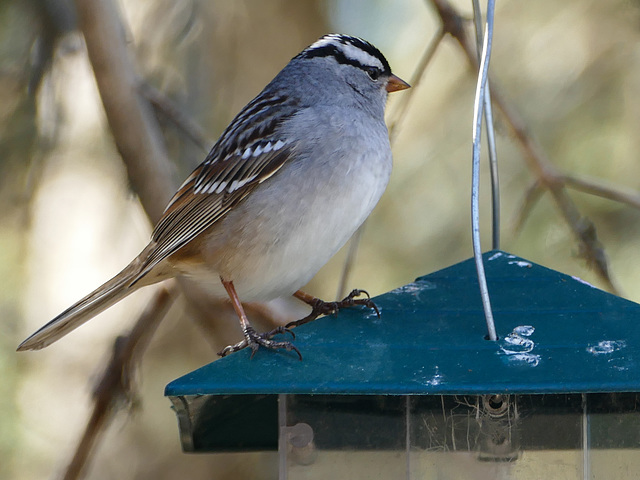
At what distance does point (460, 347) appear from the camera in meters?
1.68

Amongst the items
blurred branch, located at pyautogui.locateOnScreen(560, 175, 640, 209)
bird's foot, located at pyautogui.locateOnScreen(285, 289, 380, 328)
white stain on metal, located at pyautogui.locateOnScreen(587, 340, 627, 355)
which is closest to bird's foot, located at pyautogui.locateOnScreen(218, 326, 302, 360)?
bird's foot, located at pyautogui.locateOnScreen(285, 289, 380, 328)

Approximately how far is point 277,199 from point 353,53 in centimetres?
69

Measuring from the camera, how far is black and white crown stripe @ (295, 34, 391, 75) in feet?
9.40

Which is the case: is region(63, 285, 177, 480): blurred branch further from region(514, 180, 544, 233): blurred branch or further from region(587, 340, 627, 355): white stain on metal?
region(587, 340, 627, 355): white stain on metal

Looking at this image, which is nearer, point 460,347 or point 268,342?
point 460,347

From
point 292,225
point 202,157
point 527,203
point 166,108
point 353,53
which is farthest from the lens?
point 202,157

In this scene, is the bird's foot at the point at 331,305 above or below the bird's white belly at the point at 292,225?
below

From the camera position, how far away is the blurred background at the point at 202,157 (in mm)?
3701

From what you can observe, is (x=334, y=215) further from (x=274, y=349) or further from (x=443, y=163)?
(x=443, y=163)

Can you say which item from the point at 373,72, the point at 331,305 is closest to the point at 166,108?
the point at 373,72

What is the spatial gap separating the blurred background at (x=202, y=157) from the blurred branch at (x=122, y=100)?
1.50 feet

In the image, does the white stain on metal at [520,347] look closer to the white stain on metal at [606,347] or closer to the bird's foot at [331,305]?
the white stain on metal at [606,347]

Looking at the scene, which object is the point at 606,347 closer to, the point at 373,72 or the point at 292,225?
the point at 292,225

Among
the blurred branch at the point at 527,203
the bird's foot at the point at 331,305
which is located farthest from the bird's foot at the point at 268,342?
the blurred branch at the point at 527,203
